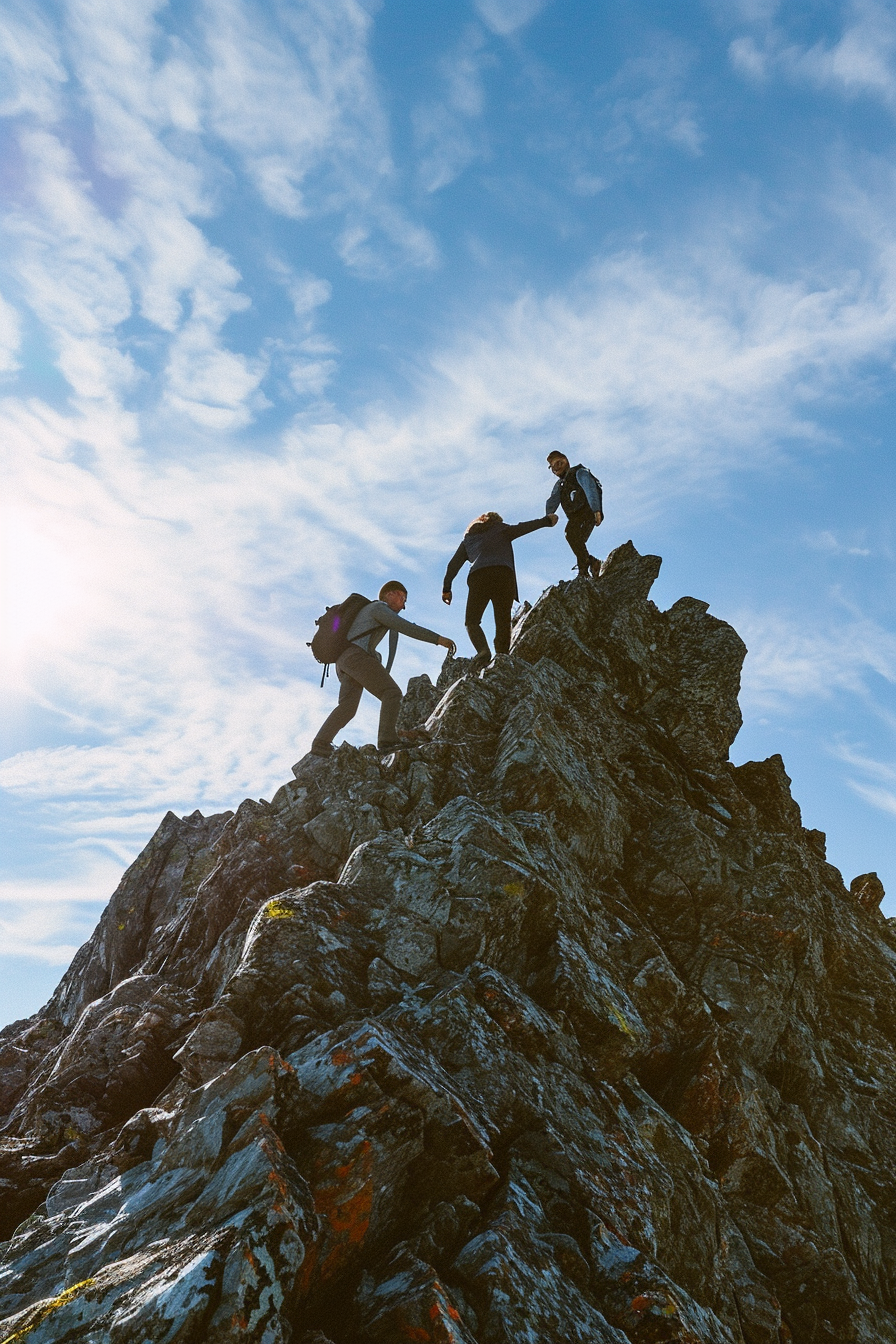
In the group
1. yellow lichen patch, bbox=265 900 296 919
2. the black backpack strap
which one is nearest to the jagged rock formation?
yellow lichen patch, bbox=265 900 296 919

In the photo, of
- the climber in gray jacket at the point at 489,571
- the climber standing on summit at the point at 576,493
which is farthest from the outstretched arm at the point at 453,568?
the climber standing on summit at the point at 576,493

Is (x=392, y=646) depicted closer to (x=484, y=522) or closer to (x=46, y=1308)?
(x=484, y=522)

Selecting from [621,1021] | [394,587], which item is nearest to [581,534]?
[394,587]

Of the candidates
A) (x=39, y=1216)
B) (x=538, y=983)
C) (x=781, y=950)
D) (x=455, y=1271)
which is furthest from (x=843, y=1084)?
(x=39, y=1216)

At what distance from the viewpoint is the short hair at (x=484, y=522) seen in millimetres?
24453

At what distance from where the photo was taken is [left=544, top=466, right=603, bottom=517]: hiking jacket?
1063 inches

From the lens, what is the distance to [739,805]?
23375mm

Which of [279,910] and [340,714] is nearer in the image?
[279,910]

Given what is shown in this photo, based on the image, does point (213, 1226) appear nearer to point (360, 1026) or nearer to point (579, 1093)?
point (360, 1026)

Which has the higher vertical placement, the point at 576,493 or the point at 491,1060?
the point at 576,493

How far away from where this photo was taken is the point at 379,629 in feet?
67.8

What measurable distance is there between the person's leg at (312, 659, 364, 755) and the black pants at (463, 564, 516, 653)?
496 cm

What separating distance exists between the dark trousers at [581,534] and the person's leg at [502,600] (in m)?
5.37

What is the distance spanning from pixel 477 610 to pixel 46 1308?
19836mm
